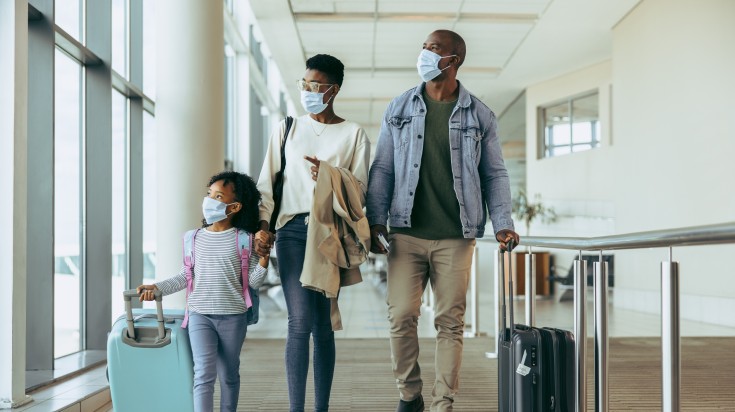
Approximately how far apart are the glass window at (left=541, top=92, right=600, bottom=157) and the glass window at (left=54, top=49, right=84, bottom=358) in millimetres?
10989

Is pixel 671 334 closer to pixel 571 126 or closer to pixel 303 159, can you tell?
pixel 303 159

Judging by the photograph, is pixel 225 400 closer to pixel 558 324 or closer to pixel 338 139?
pixel 338 139

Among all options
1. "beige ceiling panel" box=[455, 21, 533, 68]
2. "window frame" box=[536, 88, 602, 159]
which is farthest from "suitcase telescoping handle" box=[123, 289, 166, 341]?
"window frame" box=[536, 88, 602, 159]

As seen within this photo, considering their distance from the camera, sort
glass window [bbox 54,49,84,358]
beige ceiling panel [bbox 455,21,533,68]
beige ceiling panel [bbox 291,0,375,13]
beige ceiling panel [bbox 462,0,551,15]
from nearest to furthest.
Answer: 1. glass window [bbox 54,49,84,358]
2. beige ceiling panel [bbox 462,0,551,15]
3. beige ceiling panel [bbox 291,0,375,13]
4. beige ceiling panel [bbox 455,21,533,68]

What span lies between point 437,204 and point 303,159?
588 millimetres

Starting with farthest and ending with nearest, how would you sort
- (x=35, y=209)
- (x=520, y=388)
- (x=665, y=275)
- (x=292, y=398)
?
(x=35, y=209) < (x=292, y=398) < (x=520, y=388) < (x=665, y=275)

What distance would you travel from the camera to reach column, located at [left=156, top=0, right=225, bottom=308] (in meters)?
5.19

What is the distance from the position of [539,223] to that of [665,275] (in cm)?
1452

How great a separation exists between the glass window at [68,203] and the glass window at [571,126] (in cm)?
1099

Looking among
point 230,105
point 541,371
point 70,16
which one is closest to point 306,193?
point 541,371

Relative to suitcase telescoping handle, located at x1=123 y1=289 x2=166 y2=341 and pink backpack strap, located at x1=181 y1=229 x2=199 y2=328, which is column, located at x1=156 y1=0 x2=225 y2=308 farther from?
suitcase telescoping handle, located at x1=123 y1=289 x2=166 y2=341

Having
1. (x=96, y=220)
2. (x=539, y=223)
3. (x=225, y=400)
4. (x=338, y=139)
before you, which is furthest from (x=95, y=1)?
(x=539, y=223)

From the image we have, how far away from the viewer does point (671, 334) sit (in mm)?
2205

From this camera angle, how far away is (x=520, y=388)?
9.21ft
